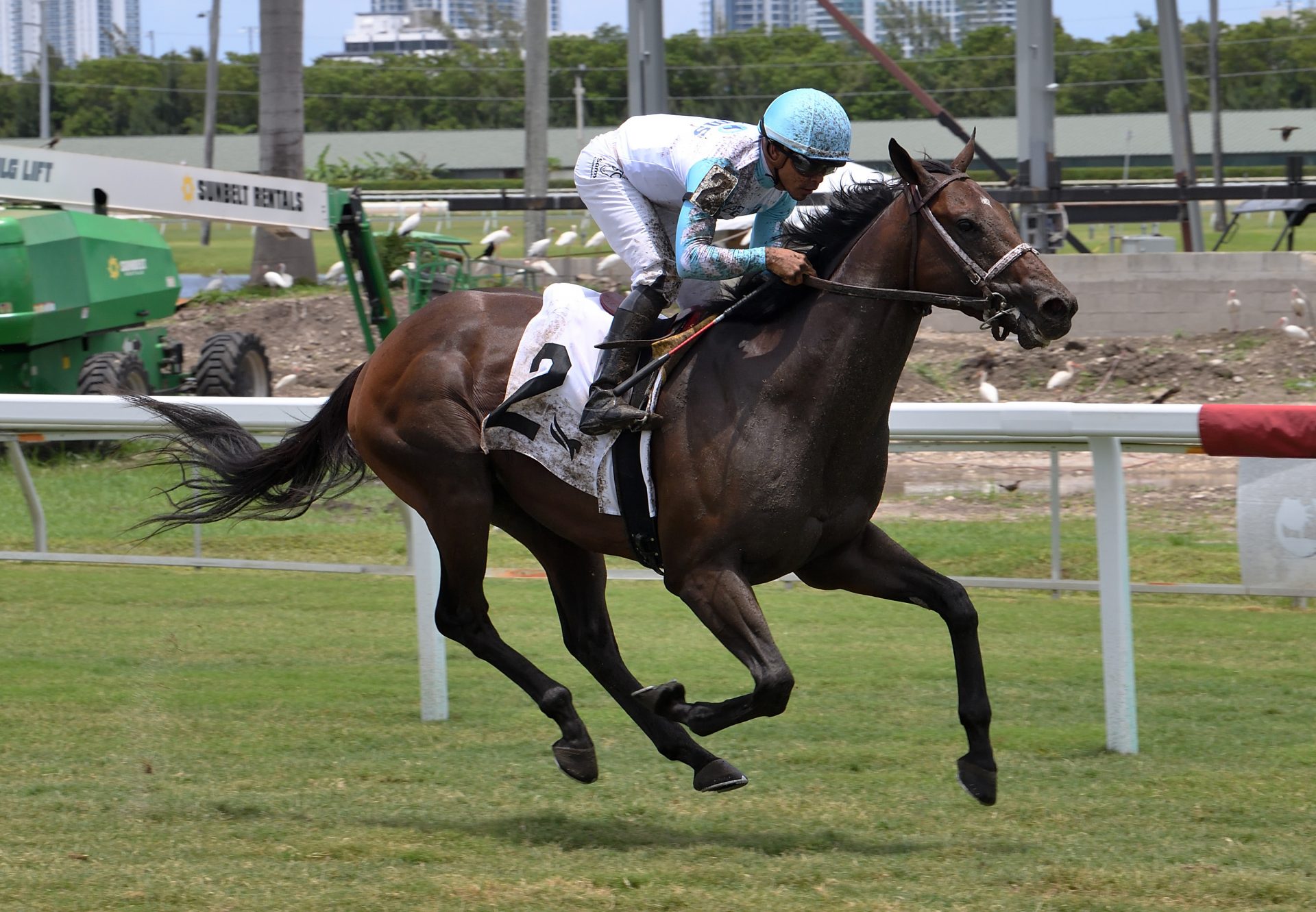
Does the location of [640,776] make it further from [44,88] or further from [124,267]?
[44,88]

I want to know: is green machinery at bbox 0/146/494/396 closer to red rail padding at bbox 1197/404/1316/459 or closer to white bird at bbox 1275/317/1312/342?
white bird at bbox 1275/317/1312/342

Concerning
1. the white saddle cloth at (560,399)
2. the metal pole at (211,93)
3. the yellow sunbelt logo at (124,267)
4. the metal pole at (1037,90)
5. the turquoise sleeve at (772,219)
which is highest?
the metal pole at (211,93)

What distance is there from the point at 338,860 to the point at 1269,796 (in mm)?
2538

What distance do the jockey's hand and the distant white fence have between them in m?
1.02

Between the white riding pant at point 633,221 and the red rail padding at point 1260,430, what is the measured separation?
1.52 metres

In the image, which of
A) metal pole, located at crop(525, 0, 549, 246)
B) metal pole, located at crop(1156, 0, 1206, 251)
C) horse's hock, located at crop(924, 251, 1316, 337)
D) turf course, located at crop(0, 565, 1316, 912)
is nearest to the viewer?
turf course, located at crop(0, 565, 1316, 912)

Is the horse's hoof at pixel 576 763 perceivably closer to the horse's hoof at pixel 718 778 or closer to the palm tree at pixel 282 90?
the horse's hoof at pixel 718 778

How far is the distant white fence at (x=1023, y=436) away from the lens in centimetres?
480

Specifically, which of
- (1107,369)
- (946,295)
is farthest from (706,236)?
(1107,369)

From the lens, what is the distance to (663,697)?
4184 mm

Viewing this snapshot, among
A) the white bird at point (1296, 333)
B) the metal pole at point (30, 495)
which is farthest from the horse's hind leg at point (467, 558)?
the white bird at point (1296, 333)

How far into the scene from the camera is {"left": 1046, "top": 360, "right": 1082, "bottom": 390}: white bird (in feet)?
44.4

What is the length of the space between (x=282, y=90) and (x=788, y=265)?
13177 millimetres

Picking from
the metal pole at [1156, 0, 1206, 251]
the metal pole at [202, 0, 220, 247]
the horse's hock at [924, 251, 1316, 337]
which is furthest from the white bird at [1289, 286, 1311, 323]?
the metal pole at [202, 0, 220, 247]
